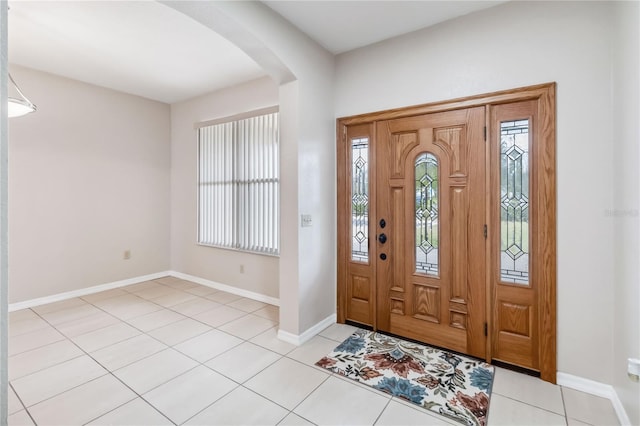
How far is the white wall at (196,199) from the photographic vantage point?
13.1ft

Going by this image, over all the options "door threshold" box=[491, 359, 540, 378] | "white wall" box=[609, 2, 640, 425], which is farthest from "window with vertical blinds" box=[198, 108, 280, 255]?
"white wall" box=[609, 2, 640, 425]

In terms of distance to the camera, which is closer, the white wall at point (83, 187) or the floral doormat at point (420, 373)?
the floral doormat at point (420, 373)

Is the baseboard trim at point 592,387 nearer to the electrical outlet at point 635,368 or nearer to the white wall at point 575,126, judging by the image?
the white wall at point 575,126

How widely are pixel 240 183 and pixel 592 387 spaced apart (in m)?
4.07

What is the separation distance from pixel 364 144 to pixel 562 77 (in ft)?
5.37

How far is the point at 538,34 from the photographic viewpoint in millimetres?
2238

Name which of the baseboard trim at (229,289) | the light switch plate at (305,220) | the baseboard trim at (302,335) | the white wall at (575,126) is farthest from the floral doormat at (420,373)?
the baseboard trim at (229,289)

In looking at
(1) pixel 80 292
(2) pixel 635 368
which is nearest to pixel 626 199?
(2) pixel 635 368

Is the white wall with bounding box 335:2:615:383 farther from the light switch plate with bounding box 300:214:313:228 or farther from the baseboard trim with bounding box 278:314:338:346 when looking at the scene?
the baseboard trim with bounding box 278:314:338:346

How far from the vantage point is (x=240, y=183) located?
423cm

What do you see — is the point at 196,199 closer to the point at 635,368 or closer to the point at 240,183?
the point at 240,183

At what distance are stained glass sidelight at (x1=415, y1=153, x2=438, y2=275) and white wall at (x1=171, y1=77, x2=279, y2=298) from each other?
1.90 metres

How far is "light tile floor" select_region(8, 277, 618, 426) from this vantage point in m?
1.86

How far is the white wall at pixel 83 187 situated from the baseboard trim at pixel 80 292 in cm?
6
